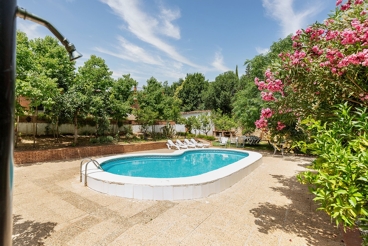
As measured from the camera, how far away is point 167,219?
4762 mm

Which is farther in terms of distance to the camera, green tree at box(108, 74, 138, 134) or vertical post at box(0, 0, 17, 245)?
green tree at box(108, 74, 138, 134)

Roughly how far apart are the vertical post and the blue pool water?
9056 mm

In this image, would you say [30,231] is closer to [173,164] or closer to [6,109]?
[6,109]

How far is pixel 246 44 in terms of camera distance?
16438mm

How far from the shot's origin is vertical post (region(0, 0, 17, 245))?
99 cm

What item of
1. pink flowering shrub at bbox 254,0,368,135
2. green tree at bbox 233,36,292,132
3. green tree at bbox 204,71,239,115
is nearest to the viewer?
pink flowering shrub at bbox 254,0,368,135

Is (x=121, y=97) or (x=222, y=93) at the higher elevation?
(x=222, y=93)

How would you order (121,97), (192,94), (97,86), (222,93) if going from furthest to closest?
(192,94)
(222,93)
(121,97)
(97,86)

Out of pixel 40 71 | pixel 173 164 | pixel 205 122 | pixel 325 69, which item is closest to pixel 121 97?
pixel 40 71

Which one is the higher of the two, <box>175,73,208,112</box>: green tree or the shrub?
<box>175,73,208,112</box>: green tree

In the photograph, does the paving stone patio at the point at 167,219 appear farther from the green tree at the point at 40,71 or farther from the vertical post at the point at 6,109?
the green tree at the point at 40,71

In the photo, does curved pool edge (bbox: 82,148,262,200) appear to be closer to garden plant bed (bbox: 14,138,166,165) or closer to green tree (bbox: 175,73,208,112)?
garden plant bed (bbox: 14,138,166,165)

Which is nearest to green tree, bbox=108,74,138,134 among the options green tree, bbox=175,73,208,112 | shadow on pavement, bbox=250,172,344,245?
shadow on pavement, bbox=250,172,344,245

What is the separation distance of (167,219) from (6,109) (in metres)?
4.46
